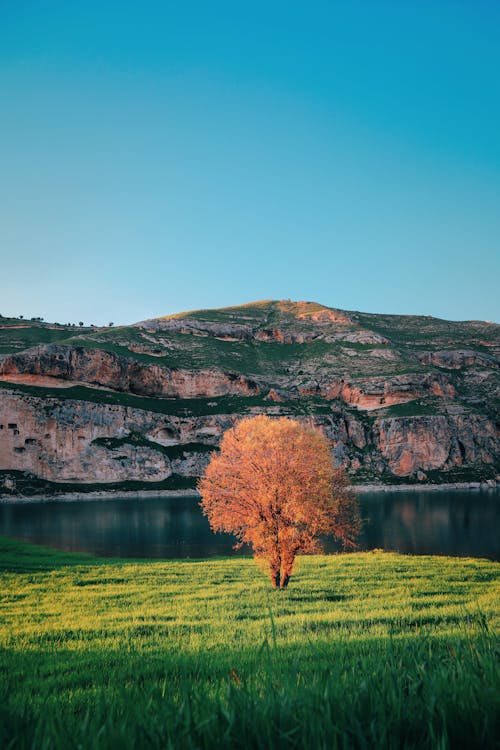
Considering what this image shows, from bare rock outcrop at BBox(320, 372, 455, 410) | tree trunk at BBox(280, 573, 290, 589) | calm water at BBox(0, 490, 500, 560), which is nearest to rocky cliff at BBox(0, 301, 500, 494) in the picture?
bare rock outcrop at BBox(320, 372, 455, 410)

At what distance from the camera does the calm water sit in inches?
1813

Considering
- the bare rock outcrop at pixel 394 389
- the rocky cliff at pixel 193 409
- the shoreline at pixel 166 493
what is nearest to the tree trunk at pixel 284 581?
the shoreline at pixel 166 493

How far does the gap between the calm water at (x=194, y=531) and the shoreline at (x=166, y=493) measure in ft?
119

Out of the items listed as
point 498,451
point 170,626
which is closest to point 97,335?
point 498,451

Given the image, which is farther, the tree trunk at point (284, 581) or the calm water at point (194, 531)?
the calm water at point (194, 531)

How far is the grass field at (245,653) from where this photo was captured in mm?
1705

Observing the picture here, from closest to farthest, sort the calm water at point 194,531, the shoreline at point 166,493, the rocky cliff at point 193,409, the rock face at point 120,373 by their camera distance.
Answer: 1. the calm water at point 194,531
2. the shoreline at point 166,493
3. the rocky cliff at point 193,409
4. the rock face at point 120,373

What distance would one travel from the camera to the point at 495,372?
190 m

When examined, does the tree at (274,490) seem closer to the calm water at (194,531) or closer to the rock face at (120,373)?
the calm water at (194,531)

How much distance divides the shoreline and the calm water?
119ft

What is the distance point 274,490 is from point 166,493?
11617 centimetres

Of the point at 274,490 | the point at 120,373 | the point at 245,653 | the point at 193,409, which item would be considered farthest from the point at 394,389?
the point at 245,653

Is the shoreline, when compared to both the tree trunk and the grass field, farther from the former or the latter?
the tree trunk

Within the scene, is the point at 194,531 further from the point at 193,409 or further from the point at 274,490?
the point at 193,409
